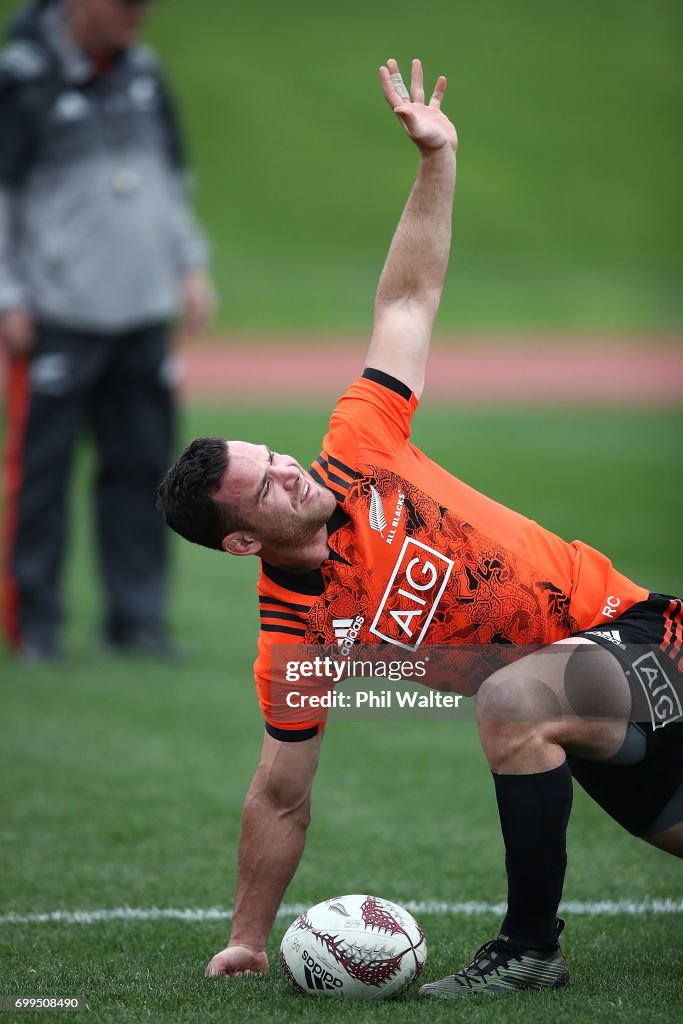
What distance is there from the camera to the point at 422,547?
3.63 meters

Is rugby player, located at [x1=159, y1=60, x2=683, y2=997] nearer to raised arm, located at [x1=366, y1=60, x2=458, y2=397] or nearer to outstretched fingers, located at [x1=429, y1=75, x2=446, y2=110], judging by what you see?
raised arm, located at [x1=366, y1=60, x2=458, y2=397]

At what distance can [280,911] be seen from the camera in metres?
4.30

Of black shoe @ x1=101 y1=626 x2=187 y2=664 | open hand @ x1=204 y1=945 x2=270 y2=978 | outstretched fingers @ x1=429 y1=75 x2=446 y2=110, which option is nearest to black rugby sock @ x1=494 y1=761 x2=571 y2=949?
open hand @ x1=204 y1=945 x2=270 y2=978

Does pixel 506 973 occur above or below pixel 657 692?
below

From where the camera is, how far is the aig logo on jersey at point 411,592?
3.61m

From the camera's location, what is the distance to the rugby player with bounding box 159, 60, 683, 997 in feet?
11.3

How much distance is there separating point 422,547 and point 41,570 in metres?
4.06

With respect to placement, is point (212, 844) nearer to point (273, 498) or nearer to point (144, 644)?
point (273, 498)

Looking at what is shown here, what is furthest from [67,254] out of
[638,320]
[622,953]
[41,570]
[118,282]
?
[638,320]

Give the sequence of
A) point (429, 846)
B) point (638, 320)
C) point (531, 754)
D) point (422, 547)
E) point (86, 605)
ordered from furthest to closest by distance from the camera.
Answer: point (638, 320) < point (86, 605) < point (429, 846) < point (422, 547) < point (531, 754)

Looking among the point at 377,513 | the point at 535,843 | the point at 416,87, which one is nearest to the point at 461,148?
the point at 416,87

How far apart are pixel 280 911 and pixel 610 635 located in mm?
1402

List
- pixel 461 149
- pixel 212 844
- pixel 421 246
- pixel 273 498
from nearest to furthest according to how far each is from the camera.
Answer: pixel 273 498 → pixel 421 246 → pixel 212 844 → pixel 461 149

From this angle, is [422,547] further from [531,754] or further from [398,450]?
[531,754]
